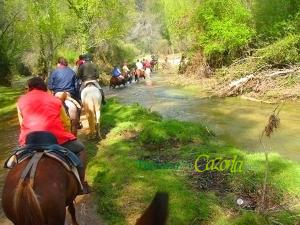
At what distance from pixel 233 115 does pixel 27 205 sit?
40.2 ft

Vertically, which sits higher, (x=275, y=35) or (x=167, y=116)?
(x=275, y=35)

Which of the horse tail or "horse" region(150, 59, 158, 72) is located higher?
the horse tail

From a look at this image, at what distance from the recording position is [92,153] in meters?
10.2

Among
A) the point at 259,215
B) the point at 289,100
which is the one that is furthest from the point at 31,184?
the point at 289,100

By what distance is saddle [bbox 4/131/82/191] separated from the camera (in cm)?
490

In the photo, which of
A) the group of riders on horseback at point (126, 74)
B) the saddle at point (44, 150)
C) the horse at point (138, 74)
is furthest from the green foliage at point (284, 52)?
the saddle at point (44, 150)

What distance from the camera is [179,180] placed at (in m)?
7.31

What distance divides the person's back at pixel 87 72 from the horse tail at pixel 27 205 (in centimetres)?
735

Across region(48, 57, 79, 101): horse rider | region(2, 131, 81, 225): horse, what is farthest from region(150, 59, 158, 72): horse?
region(2, 131, 81, 225): horse

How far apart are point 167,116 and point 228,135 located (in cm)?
376

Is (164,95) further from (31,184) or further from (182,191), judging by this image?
(31,184)

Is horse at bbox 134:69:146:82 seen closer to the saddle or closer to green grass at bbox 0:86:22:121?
green grass at bbox 0:86:22:121

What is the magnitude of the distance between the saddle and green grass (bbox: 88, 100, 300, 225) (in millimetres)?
1600

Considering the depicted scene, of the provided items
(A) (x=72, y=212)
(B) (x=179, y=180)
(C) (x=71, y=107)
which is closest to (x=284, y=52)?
(C) (x=71, y=107)
